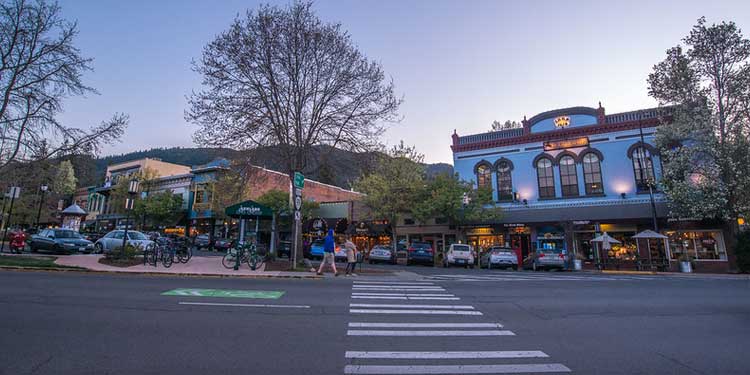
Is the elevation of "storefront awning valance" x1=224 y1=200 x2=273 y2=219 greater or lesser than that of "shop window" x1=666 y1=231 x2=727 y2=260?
greater

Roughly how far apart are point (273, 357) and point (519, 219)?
2604cm

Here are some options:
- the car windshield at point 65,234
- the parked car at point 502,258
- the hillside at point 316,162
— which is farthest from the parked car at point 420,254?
the car windshield at point 65,234

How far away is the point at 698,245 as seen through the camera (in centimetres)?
2475

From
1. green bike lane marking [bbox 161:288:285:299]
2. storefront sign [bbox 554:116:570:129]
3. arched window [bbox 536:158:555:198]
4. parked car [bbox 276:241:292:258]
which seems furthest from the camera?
storefront sign [bbox 554:116:570:129]

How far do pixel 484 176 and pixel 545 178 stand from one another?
4674mm

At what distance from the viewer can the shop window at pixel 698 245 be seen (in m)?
24.2

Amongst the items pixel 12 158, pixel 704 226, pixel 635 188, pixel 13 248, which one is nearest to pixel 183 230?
pixel 13 248

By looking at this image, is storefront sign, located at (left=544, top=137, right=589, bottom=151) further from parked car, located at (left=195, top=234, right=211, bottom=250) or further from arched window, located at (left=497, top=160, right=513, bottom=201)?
parked car, located at (left=195, top=234, right=211, bottom=250)

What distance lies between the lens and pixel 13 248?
21109 millimetres

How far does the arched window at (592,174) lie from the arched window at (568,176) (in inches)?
28.2

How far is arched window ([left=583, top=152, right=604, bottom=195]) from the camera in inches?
1080

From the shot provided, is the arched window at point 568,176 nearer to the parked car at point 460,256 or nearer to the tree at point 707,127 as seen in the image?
the tree at point 707,127

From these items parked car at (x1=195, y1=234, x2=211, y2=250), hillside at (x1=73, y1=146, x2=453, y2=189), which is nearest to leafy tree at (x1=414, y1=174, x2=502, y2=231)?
hillside at (x1=73, y1=146, x2=453, y2=189)

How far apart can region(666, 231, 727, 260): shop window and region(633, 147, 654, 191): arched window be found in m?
3.69
